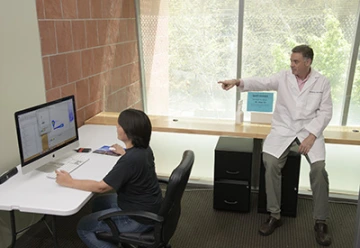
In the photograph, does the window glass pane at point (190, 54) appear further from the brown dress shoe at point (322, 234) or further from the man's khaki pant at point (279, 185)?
the brown dress shoe at point (322, 234)

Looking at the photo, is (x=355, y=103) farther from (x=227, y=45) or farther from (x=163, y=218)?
(x=163, y=218)

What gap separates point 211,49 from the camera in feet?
A: 12.3

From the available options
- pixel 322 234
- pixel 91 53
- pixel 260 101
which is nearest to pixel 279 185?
pixel 322 234

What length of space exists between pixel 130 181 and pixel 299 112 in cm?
146

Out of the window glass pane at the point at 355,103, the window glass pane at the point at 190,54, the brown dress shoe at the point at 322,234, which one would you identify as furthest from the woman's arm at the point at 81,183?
the window glass pane at the point at 355,103

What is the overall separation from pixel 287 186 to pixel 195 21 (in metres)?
1.87

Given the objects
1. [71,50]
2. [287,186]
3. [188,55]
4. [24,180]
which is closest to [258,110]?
[287,186]

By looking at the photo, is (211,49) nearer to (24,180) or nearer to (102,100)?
(102,100)

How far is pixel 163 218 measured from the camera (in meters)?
1.78

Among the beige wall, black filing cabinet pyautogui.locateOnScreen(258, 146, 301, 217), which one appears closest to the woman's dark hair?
the beige wall

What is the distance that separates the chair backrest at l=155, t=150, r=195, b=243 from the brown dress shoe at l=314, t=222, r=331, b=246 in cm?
125

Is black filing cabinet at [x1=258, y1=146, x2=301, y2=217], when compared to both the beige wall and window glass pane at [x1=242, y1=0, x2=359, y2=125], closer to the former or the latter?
window glass pane at [x1=242, y1=0, x2=359, y2=125]

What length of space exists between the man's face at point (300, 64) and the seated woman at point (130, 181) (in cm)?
132

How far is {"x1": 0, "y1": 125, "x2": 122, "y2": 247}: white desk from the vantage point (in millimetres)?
1746
